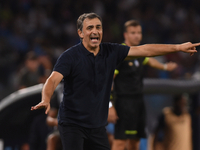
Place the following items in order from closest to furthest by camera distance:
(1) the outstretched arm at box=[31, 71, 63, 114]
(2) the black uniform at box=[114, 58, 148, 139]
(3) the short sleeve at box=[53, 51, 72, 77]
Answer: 1. (1) the outstretched arm at box=[31, 71, 63, 114]
2. (3) the short sleeve at box=[53, 51, 72, 77]
3. (2) the black uniform at box=[114, 58, 148, 139]

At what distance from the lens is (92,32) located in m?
2.98

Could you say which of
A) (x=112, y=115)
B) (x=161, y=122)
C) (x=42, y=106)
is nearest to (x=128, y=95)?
(x=112, y=115)

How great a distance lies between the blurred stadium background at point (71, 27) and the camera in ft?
29.1

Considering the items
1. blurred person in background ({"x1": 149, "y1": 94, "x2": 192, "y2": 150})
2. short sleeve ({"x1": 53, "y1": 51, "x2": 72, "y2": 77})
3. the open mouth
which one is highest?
the open mouth

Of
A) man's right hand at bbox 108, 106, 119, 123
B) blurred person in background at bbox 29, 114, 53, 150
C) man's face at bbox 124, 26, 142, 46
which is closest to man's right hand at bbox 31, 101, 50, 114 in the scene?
man's right hand at bbox 108, 106, 119, 123

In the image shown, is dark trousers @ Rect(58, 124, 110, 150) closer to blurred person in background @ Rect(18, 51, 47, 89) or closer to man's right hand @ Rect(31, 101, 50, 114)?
man's right hand @ Rect(31, 101, 50, 114)

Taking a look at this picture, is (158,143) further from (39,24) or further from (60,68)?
(39,24)

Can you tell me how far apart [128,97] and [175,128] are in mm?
1695

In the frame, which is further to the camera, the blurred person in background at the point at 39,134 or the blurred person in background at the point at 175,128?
the blurred person in background at the point at 175,128

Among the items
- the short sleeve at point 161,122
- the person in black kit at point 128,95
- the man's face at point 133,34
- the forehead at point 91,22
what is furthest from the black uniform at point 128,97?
the forehead at point 91,22

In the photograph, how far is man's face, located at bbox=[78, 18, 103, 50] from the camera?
9.78 ft

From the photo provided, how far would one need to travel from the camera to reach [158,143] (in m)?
5.79

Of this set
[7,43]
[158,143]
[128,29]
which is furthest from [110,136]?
[7,43]

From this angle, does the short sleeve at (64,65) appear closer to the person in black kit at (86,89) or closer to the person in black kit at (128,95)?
the person in black kit at (86,89)
